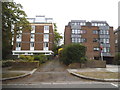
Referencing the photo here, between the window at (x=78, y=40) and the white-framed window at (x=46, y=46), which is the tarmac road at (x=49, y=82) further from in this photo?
the window at (x=78, y=40)

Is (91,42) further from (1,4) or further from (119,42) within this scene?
(1,4)

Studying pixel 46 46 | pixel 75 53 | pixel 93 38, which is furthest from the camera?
pixel 93 38

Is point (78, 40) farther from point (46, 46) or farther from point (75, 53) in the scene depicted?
point (75, 53)

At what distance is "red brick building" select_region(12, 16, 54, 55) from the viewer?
33.4 m

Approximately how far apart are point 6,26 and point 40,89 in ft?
→ 21.4

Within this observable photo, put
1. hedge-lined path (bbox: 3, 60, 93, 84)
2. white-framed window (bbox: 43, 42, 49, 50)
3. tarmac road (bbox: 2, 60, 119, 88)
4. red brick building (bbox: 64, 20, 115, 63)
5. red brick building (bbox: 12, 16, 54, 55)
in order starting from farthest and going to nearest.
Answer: red brick building (bbox: 64, 20, 115, 63) → white-framed window (bbox: 43, 42, 49, 50) → red brick building (bbox: 12, 16, 54, 55) → hedge-lined path (bbox: 3, 60, 93, 84) → tarmac road (bbox: 2, 60, 119, 88)

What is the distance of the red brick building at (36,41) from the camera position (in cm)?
3341

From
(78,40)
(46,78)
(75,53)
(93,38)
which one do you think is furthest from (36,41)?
(46,78)

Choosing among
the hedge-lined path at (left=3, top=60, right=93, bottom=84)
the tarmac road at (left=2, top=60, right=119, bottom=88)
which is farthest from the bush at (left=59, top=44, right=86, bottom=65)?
the tarmac road at (left=2, top=60, right=119, bottom=88)

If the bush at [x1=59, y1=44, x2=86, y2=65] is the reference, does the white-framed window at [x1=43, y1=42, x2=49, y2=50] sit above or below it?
above

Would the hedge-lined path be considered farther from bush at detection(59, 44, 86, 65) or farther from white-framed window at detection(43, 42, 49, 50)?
white-framed window at detection(43, 42, 49, 50)

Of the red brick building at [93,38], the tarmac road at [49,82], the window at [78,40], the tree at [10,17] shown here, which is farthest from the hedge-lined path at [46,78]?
the red brick building at [93,38]

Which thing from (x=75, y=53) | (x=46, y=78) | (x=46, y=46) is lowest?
(x=46, y=78)

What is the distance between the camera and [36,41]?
112 ft
